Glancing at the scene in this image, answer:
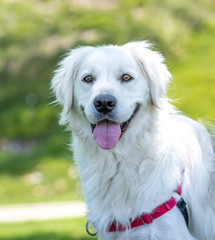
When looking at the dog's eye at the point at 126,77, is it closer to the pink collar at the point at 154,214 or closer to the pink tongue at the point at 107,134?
the pink tongue at the point at 107,134

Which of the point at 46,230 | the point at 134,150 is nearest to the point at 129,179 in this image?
the point at 134,150

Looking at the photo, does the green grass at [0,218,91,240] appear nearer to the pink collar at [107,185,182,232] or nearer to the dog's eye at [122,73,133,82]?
the pink collar at [107,185,182,232]

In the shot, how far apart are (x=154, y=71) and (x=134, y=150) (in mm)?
679

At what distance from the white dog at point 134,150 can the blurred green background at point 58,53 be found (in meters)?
9.62

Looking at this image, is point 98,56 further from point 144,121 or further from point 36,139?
point 36,139

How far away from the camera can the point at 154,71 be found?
13.5ft

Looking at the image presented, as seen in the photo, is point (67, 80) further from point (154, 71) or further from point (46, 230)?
point (46, 230)

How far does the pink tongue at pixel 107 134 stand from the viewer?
388 centimetres

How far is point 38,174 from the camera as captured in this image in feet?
46.6

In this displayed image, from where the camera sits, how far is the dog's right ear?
4.21 metres

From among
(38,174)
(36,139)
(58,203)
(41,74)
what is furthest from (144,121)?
(41,74)

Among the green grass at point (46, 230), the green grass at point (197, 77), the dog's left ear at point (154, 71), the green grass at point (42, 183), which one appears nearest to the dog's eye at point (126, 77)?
the dog's left ear at point (154, 71)

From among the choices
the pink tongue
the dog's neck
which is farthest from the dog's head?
the dog's neck

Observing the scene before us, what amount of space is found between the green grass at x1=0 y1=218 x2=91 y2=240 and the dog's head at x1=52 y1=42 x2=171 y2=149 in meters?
3.66
